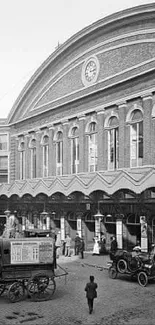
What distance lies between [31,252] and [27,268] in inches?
21.8

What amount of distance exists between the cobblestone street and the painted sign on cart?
1.31 m

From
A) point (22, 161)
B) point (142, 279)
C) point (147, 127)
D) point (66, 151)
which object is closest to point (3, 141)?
point (22, 161)

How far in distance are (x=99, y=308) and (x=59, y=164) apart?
65.5ft

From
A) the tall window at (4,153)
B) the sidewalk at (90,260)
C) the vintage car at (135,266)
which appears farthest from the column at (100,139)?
the tall window at (4,153)

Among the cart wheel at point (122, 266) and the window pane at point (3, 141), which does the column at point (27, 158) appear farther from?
the cart wheel at point (122, 266)

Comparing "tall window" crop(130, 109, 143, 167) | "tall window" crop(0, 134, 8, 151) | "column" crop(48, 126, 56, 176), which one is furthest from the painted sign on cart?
"tall window" crop(0, 134, 8, 151)

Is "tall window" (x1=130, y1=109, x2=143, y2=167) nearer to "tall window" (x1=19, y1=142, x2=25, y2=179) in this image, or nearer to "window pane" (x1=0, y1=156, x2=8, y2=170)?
"tall window" (x1=19, y1=142, x2=25, y2=179)

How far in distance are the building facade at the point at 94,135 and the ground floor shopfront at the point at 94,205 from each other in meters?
0.06

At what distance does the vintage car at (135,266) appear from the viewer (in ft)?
54.5

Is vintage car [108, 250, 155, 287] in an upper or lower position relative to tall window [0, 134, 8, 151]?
lower

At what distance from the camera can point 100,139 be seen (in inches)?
1129

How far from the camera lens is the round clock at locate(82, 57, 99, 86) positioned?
30.0m

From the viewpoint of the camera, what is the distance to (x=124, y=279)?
59.9 feet

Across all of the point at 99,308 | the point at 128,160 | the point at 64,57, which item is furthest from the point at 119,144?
the point at 99,308
